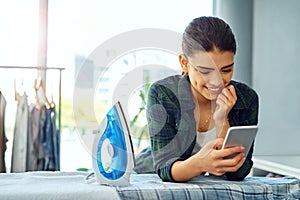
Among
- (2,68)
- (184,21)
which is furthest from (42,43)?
(184,21)

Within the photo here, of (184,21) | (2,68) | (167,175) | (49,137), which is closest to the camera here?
(167,175)

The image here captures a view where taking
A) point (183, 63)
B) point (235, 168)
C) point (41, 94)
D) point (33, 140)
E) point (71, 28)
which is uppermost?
point (71, 28)

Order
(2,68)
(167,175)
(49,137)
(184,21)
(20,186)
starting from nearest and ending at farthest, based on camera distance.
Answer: (20,186)
(167,175)
(49,137)
(2,68)
(184,21)

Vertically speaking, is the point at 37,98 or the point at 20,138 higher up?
the point at 37,98

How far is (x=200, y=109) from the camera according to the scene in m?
1.17

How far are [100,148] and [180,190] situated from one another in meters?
0.18

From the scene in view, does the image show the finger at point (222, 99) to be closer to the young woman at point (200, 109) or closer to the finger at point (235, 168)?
the young woman at point (200, 109)

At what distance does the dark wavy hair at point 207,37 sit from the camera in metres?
1.04

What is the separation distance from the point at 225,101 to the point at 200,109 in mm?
83

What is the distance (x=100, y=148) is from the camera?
1019 millimetres

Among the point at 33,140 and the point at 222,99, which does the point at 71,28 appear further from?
the point at 222,99

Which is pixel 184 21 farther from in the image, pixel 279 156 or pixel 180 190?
pixel 180 190

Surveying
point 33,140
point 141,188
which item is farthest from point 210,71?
point 33,140

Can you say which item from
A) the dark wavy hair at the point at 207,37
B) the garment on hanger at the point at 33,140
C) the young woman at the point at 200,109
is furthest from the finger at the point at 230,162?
the garment on hanger at the point at 33,140
